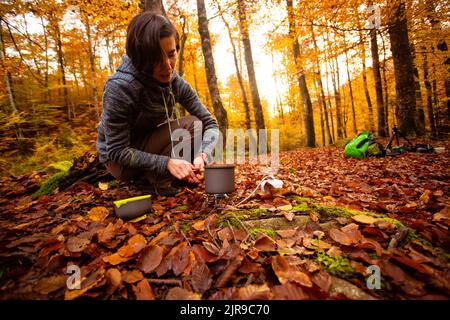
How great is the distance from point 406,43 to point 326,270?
7.52m

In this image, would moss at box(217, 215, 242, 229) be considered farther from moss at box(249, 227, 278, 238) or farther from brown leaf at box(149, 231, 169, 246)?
brown leaf at box(149, 231, 169, 246)

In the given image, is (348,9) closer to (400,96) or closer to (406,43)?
(406,43)

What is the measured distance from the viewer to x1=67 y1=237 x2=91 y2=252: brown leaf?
1063 mm

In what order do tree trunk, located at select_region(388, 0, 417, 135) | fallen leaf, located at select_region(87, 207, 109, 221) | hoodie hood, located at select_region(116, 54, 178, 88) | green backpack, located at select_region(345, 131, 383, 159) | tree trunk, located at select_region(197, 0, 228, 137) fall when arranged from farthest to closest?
tree trunk, located at select_region(197, 0, 228, 137), tree trunk, located at select_region(388, 0, 417, 135), green backpack, located at select_region(345, 131, 383, 159), hoodie hood, located at select_region(116, 54, 178, 88), fallen leaf, located at select_region(87, 207, 109, 221)

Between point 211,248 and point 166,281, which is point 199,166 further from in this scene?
point 166,281

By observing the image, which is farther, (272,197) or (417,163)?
(417,163)

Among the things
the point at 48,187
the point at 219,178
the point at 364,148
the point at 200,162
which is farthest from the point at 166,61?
the point at 364,148

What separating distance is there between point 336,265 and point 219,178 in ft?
2.78

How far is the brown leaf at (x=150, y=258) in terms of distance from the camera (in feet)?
3.10

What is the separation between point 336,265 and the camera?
0.91 metres

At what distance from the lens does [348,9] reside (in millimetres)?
5781

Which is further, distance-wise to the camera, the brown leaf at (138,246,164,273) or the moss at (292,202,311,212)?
the moss at (292,202,311,212)

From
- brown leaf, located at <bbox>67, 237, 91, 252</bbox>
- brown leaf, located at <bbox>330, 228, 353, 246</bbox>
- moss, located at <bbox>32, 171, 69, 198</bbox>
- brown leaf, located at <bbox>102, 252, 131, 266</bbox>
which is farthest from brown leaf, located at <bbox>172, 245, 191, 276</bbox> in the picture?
moss, located at <bbox>32, 171, 69, 198</bbox>
